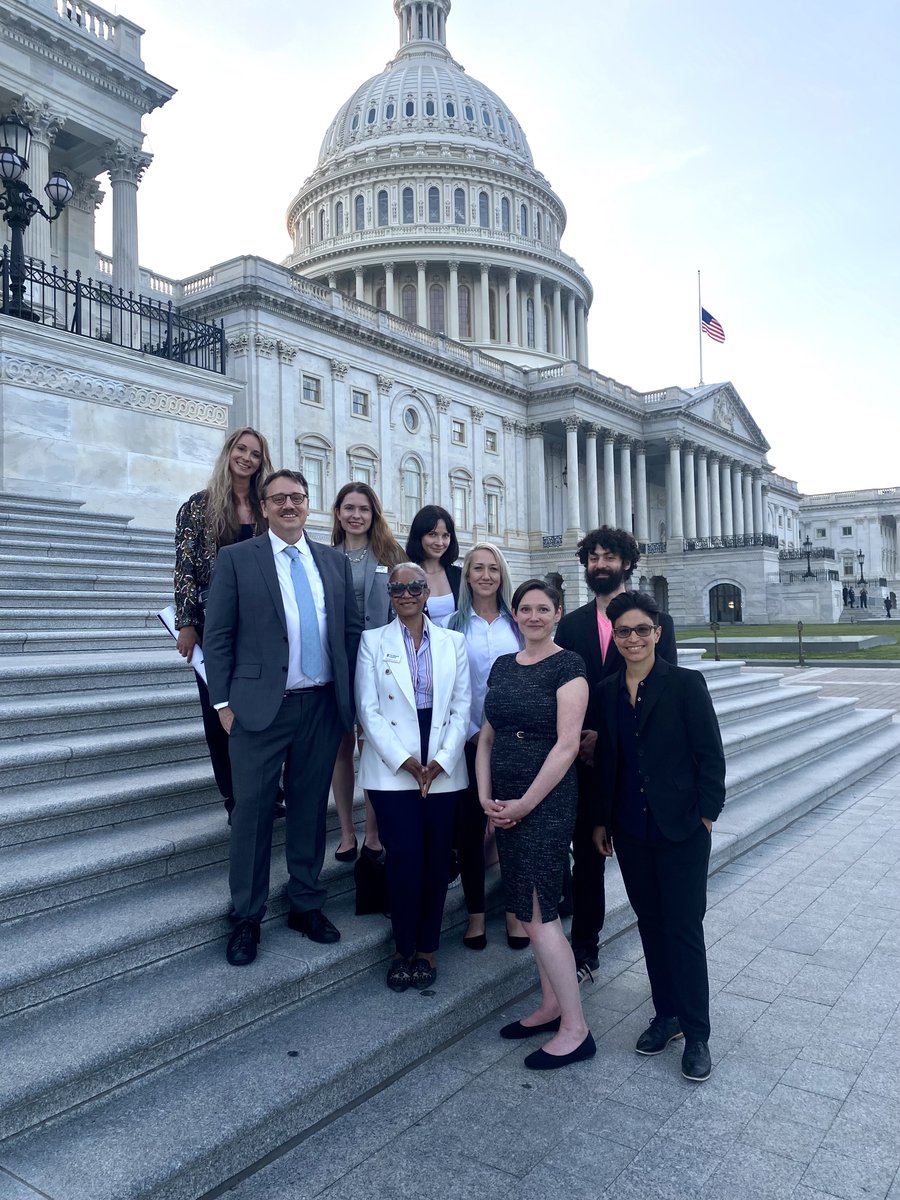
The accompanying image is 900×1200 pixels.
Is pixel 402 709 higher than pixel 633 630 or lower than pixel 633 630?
lower

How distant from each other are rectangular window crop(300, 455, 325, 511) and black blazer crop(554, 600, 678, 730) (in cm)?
3685

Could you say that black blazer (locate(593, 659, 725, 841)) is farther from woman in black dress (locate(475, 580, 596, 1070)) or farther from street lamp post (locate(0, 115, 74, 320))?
street lamp post (locate(0, 115, 74, 320))

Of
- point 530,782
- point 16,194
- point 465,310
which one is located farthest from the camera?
point 465,310

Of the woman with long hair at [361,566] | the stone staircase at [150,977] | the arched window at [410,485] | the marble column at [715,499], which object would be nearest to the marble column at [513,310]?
the marble column at [715,499]

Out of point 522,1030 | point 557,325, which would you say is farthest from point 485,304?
point 522,1030

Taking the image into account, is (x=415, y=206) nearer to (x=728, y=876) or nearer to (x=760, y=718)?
(x=760, y=718)

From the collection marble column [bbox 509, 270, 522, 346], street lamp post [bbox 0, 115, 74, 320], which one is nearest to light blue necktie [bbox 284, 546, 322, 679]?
street lamp post [bbox 0, 115, 74, 320]

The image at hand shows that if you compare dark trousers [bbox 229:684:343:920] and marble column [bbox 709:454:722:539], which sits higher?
marble column [bbox 709:454:722:539]

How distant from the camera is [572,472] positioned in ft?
191

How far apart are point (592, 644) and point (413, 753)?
4.23 feet

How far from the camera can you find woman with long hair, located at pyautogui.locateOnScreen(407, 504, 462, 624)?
5242 mm

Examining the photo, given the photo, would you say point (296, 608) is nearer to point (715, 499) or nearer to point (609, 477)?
point (609, 477)

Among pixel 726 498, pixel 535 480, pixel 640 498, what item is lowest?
pixel 640 498

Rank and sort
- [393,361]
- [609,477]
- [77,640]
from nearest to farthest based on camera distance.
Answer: [77,640] → [393,361] → [609,477]
